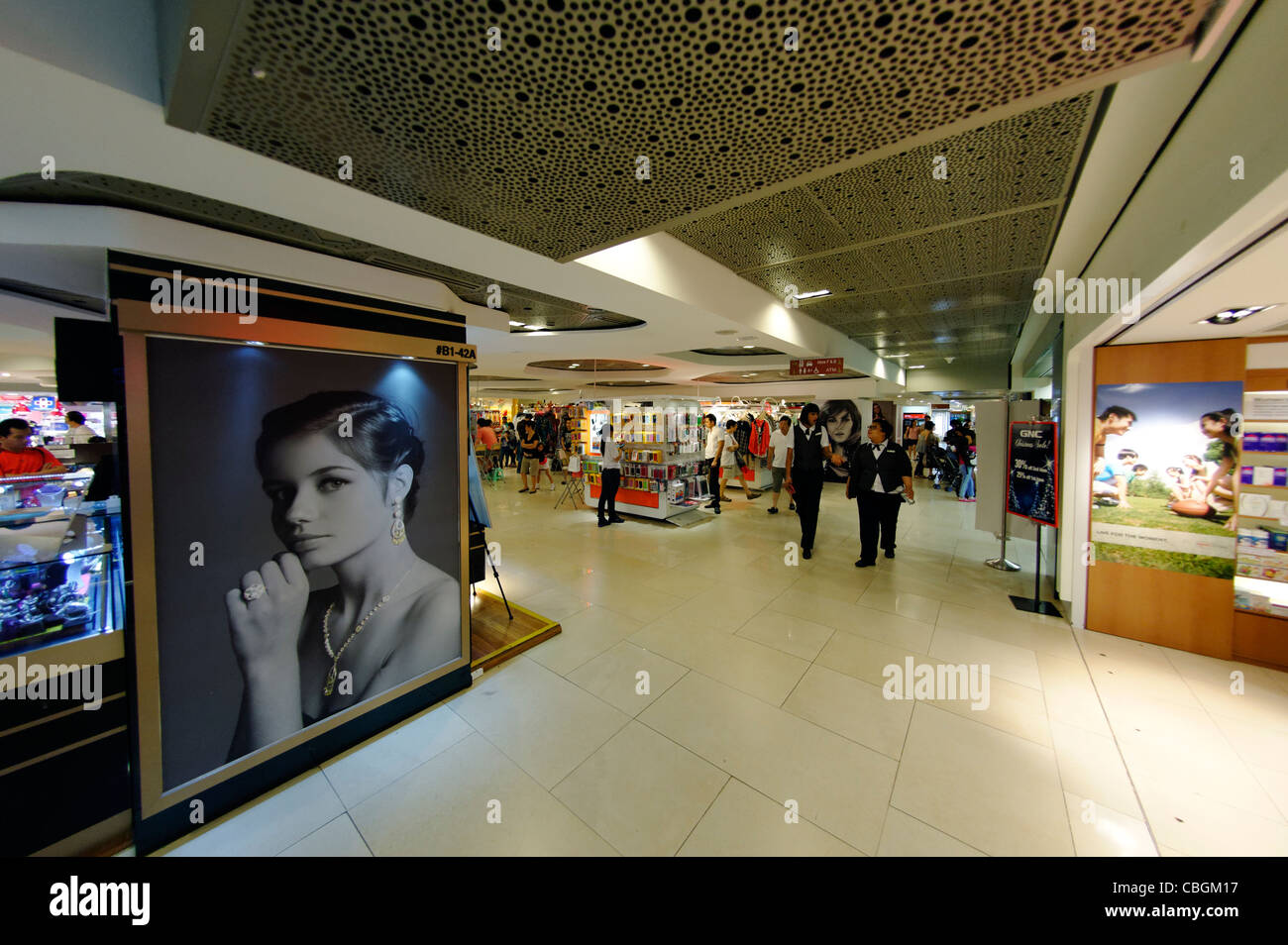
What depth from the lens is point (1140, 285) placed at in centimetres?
244

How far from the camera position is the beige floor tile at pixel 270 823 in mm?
1901

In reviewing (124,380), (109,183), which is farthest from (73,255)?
(124,380)

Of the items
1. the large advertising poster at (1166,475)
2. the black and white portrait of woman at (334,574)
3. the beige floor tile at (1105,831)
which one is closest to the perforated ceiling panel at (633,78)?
the black and white portrait of woman at (334,574)

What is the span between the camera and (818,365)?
22.0 ft

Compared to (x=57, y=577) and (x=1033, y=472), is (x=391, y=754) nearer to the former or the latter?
(x=57, y=577)

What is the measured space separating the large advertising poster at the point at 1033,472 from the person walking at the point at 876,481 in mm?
1028

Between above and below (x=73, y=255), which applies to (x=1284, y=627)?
below

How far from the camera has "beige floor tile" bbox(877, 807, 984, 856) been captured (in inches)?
72.3

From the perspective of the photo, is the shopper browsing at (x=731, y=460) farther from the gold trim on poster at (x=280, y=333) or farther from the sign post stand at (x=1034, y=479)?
the gold trim on poster at (x=280, y=333)

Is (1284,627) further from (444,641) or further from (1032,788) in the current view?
(444,641)

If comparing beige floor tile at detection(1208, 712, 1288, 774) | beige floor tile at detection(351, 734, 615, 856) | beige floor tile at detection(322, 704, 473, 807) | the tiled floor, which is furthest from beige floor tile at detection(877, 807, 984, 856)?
beige floor tile at detection(322, 704, 473, 807)

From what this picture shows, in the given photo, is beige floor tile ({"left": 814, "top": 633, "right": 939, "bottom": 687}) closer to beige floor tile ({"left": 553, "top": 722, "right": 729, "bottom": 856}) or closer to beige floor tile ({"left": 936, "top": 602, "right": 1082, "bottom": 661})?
beige floor tile ({"left": 936, "top": 602, "right": 1082, "bottom": 661})

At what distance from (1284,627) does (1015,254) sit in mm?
3484
